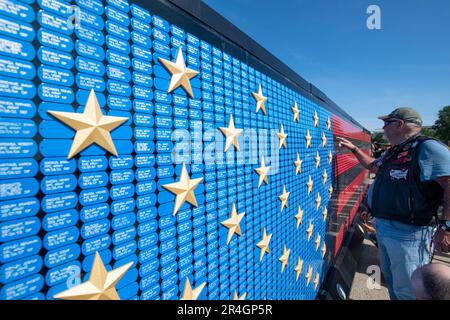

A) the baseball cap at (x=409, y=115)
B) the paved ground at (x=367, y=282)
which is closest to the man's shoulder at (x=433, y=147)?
the baseball cap at (x=409, y=115)

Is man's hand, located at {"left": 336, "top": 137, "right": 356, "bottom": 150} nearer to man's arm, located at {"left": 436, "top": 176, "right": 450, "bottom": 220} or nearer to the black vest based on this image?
the black vest

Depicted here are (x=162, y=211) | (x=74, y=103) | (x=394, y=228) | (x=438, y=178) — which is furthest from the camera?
(x=394, y=228)

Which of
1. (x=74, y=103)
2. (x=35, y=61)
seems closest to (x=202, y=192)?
(x=74, y=103)

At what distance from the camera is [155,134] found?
2.87ft

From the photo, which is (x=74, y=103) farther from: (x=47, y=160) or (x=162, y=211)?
(x=162, y=211)

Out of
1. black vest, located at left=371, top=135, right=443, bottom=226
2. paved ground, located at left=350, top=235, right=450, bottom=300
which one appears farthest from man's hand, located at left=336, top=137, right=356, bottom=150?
paved ground, located at left=350, top=235, right=450, bottom=300

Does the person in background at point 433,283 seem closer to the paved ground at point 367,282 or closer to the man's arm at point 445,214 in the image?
the man's arm at point 445,214

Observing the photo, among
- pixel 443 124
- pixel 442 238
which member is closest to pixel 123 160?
pixel 442 238

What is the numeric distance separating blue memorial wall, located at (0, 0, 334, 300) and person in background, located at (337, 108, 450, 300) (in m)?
1.34

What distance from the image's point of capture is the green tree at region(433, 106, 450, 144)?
27.2 metres

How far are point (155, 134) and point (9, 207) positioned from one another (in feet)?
1.48

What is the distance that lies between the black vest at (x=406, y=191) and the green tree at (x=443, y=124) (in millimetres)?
32303

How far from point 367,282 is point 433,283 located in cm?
289


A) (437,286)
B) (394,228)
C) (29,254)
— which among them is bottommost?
(394,228)
